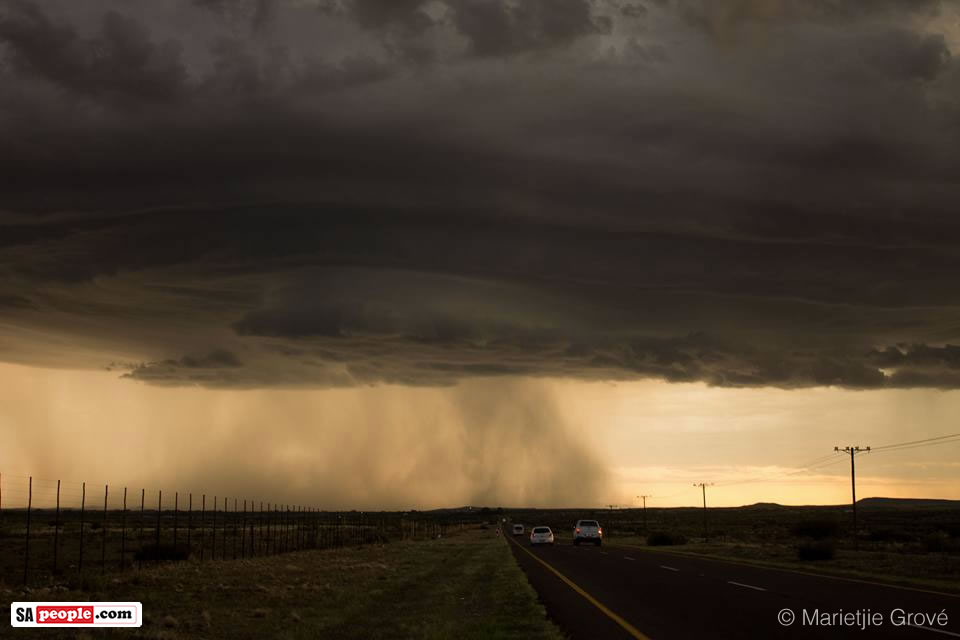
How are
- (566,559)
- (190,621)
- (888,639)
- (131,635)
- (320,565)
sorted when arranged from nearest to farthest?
1. (888,639)
2. (131,635)
3. (190,621)
4. (320,565)
5. (566,559)

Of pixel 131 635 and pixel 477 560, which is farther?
pixel 477 560

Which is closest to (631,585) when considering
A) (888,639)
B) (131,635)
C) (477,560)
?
(888,639)

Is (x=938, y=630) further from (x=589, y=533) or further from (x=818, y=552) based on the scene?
(x=589, y=533)

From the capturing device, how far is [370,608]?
81.8ft

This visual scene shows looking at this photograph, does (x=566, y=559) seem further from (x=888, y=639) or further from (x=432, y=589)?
(x=888, y=639)

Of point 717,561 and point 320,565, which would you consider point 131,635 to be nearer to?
point 320,565

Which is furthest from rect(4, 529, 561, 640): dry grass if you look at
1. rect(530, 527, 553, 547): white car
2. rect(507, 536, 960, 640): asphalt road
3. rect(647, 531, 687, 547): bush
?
rect(647, 531, 687, 547): bush

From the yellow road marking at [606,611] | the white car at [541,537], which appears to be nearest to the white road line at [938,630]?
the yellow road marking at [606,611]

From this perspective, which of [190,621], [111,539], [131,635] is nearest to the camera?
[131,635]

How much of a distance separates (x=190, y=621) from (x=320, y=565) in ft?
74.6

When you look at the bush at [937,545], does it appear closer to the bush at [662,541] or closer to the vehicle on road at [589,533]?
the bush at [662,541]

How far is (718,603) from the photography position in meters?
23.6

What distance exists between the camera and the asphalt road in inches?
702

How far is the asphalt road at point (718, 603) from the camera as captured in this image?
17.8 m
